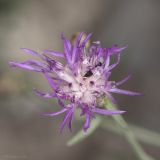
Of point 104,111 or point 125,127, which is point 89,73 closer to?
point 104,111

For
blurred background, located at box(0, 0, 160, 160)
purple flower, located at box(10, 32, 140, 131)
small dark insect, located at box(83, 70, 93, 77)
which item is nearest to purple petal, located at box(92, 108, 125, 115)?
purple flower, located at box(10, 32, 140, 131)

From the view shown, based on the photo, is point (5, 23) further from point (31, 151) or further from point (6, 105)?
point (31, 151)

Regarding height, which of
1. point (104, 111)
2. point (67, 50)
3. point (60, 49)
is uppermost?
point (60, 49)

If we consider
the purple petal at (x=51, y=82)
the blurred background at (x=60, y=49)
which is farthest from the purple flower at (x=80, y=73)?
the blurred background at (x=60, y=49)

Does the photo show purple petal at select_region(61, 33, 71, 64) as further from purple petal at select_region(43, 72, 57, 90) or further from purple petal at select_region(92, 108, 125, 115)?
purple petal at select_region(92, 108, 125, 115)

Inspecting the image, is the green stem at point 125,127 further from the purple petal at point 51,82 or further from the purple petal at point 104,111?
the purple petal at point 51,82

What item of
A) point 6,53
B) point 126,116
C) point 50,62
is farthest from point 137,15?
point 50,62

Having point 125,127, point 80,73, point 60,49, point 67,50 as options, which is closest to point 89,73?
point 80,73

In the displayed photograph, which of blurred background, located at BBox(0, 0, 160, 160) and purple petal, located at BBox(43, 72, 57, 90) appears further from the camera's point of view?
blurred background, located at BBox(0, 0, 160, 160)
